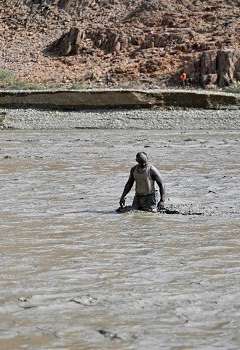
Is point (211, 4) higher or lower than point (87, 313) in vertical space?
higher

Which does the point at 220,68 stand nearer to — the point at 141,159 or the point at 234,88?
the point at 234,88

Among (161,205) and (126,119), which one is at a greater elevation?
(161,205)

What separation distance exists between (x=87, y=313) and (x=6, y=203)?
19.1ft

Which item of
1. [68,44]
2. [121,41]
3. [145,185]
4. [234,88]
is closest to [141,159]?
[145,185]

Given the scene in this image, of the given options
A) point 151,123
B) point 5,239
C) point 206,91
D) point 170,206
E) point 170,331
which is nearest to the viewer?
point 170,331

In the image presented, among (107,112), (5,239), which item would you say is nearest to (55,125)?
(107,112)

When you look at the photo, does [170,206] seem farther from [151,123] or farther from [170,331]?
[151,123]

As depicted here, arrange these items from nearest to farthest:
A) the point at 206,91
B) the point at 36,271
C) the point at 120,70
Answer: the point at 36,271
the point at 206,91
the point at 120,70

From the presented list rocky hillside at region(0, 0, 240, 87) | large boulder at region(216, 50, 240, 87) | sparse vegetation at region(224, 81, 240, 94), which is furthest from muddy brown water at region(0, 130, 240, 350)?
rocky hillside at region(0, 0, 240, 87)

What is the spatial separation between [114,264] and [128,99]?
21731mm

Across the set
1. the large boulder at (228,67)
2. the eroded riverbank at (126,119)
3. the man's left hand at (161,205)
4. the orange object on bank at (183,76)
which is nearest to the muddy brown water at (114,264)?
the man's left hand at (161,205)

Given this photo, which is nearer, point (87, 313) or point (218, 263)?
point (87, 313)

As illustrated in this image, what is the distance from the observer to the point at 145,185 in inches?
382

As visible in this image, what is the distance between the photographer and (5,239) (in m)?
7.96
